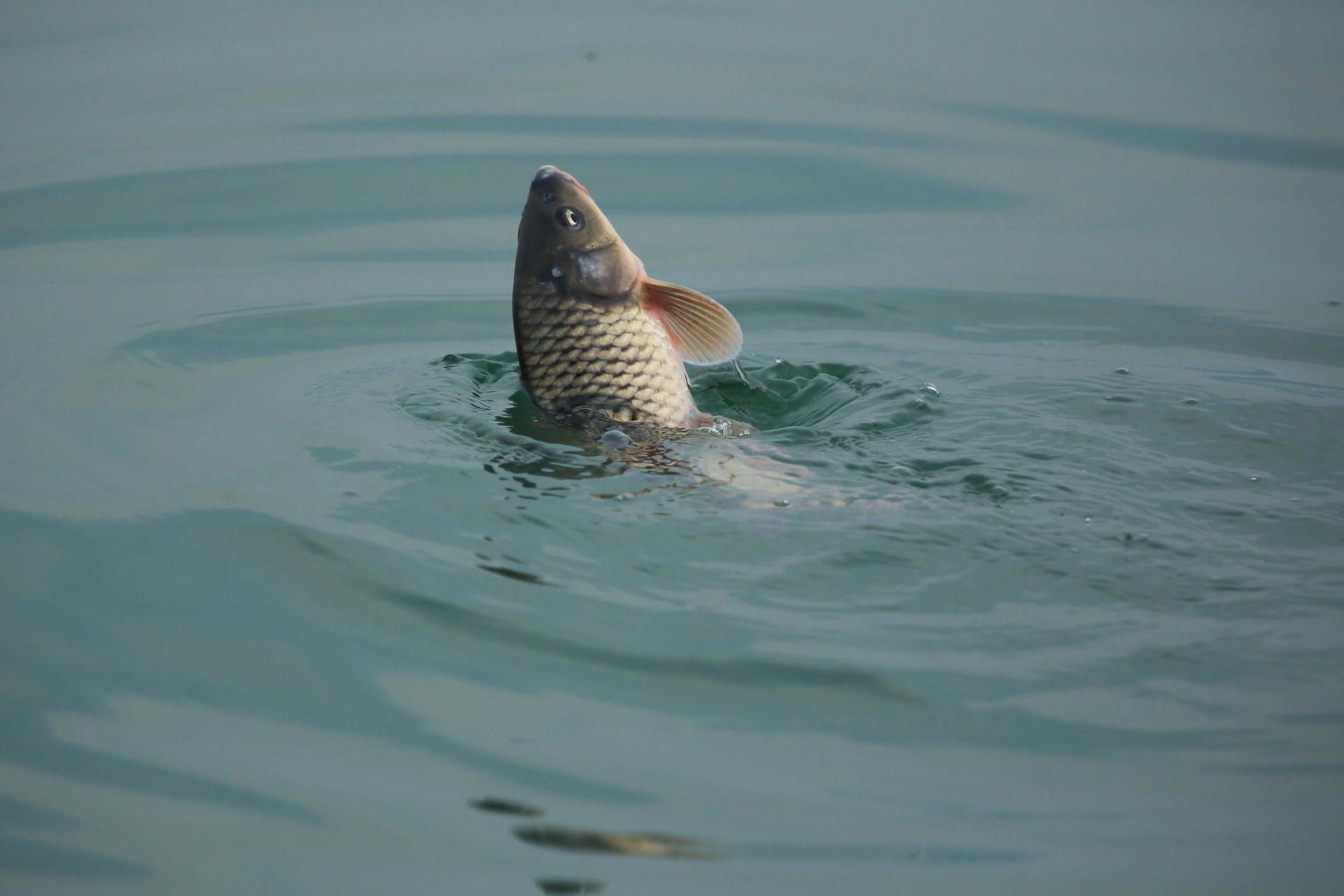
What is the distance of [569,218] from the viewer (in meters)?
4.82

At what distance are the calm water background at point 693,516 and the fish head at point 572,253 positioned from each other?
56 centimetres

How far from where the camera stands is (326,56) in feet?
32.1

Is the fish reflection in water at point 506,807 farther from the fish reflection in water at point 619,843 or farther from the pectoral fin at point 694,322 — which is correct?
the pectoral fin at point 694,322

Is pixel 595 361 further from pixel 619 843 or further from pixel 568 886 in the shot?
Result: pixel 568 886

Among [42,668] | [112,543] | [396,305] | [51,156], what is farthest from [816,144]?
[42,668]

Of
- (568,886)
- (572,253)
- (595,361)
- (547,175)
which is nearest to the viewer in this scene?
(568,886)

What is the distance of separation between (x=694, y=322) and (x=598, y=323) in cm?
37

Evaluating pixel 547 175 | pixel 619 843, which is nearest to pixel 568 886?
pixel 619 843

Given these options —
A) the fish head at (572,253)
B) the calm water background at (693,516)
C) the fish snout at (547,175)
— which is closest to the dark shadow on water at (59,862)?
the calm water background at (693,516)

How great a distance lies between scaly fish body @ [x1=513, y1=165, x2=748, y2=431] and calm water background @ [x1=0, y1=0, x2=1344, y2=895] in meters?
0.25

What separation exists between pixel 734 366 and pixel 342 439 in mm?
1768

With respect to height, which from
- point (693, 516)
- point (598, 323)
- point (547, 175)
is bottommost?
point (693, 516)

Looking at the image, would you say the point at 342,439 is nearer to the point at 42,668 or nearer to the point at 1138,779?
the point at 42,668

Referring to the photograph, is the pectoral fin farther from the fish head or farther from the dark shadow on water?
the dark shadow on water
